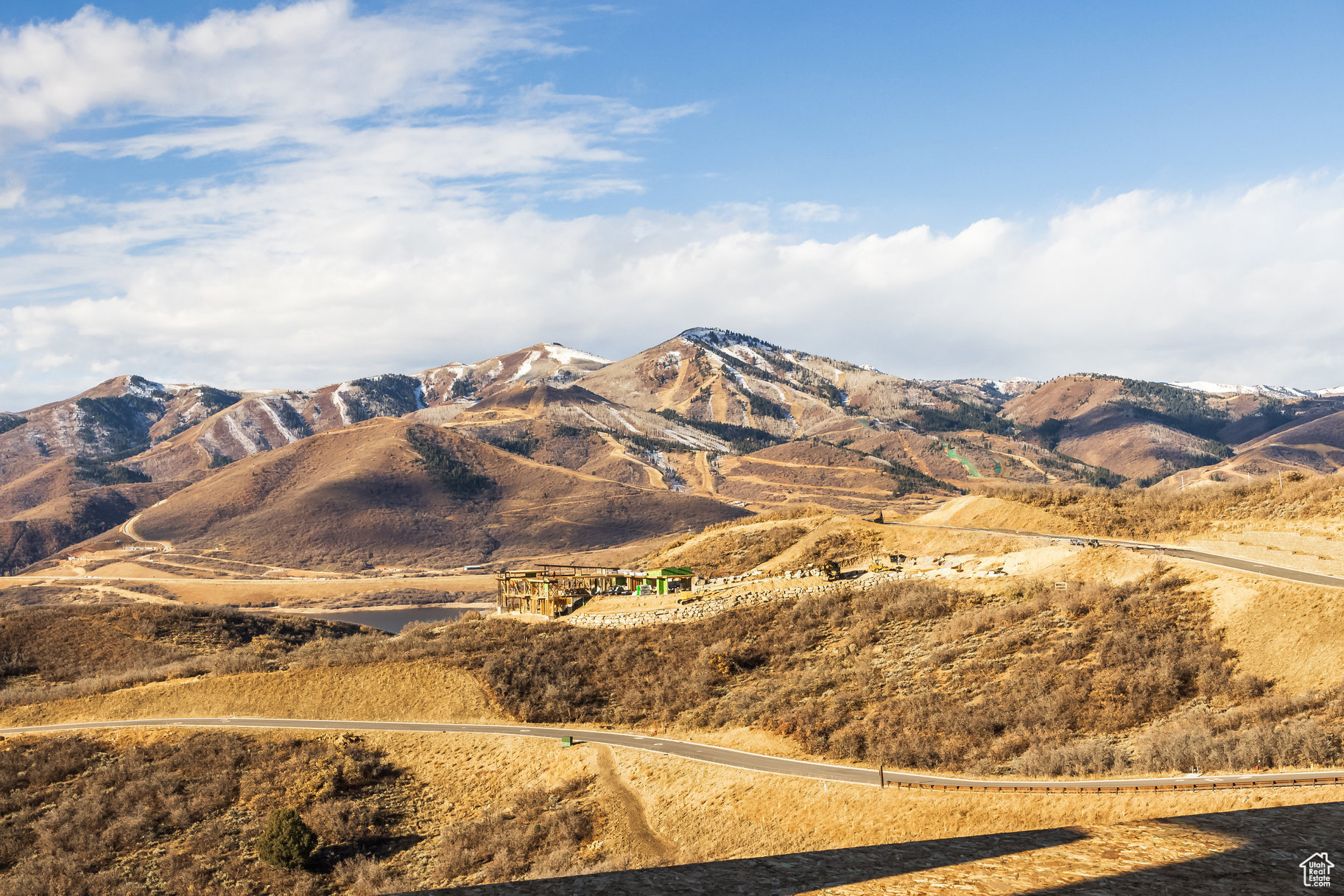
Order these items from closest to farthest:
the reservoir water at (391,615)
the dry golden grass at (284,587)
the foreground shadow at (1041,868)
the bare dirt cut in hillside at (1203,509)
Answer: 1. the foreground shadow at (1041,868)
2. the bare dirt cut in hillside at (1203,509)
3. the reservoir water at (391,615)
4. the dry golden grass at (284,587)

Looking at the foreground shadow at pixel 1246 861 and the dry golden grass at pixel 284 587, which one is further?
the dry golden grass at pixel 284 587

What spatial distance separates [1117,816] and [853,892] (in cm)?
1181

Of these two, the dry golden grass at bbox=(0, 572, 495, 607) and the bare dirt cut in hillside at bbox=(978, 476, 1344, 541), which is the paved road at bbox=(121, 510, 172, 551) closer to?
the dry golden grass at bbox=(0, 572, 495, 607)

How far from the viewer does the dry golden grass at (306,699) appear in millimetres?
36812

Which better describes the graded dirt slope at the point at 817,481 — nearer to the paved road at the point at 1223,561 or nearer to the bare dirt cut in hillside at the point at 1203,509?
the bare dirt cut in hillside at the point at 1203,509

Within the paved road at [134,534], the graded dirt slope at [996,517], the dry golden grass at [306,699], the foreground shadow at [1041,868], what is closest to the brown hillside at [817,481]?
the graded dirt slope at [996,517]

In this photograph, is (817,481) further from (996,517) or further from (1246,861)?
(1246,861)

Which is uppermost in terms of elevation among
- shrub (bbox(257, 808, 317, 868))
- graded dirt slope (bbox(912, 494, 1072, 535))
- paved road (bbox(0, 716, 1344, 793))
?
graded dirt slope (bbox(912, 494, 1072, 535))

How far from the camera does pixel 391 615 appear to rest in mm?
101375

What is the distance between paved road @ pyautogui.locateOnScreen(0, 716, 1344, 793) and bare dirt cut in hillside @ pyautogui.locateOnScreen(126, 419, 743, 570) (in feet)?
333

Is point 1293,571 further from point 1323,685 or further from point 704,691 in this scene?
point 704,691

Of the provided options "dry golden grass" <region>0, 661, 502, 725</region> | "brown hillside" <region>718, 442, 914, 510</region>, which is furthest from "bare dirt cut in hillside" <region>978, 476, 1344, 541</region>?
"brown hillside" <region>718, 442, 914, 510</region>

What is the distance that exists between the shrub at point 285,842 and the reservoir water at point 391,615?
70.8 m

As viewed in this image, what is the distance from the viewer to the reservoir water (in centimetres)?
9644
